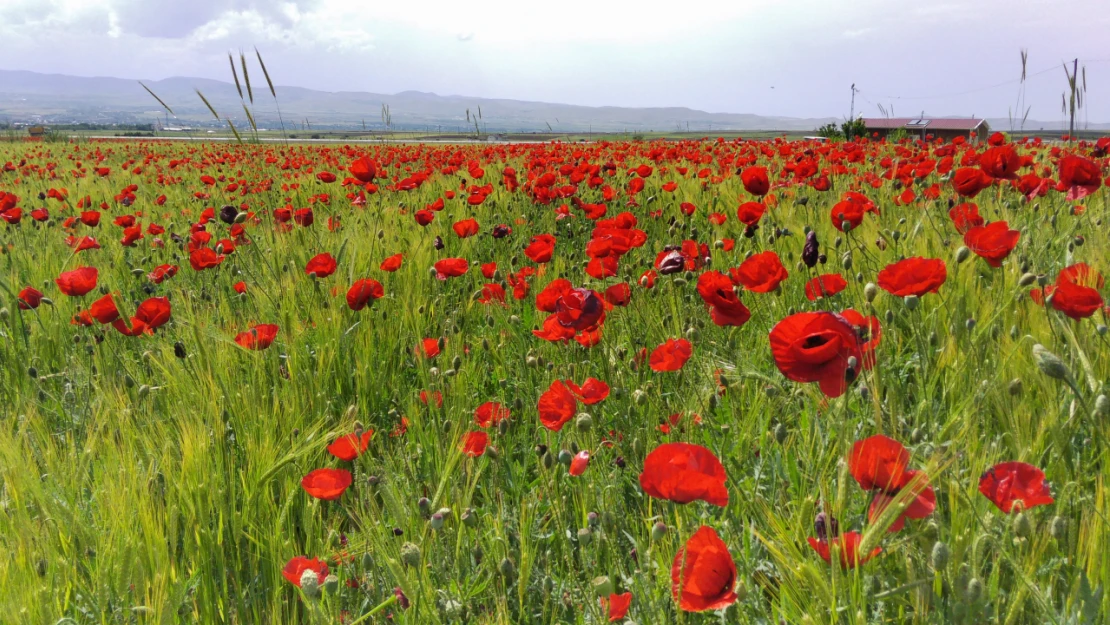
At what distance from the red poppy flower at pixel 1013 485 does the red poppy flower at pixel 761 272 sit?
593mm

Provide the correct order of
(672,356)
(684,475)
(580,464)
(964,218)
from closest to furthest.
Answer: (684,475) → (580,464) → (672,356) → (964,218)

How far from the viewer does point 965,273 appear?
6.13 ft

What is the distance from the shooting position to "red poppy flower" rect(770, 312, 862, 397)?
852 millimetres

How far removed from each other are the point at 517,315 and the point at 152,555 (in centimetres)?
134

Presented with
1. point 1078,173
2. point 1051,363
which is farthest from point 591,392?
point 1078,173

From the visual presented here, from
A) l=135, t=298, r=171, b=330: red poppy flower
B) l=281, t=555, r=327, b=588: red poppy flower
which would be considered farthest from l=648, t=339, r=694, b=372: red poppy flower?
l=135, t=298, r=171, b=330: red poppy flower

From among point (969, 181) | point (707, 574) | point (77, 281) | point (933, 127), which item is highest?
point (933, 127)

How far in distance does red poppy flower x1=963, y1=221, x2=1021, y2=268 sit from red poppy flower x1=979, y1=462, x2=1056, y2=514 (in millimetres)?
766

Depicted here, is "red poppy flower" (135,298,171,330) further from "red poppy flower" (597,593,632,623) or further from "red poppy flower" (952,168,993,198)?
"red poppy flower" (952,168,993,198)

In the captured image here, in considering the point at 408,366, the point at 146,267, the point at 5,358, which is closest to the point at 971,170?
the point at 408,366

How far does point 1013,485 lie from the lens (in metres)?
0.87

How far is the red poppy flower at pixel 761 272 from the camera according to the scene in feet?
4.66

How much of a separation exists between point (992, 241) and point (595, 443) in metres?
1.01

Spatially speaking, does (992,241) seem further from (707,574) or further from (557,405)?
(707,574)
